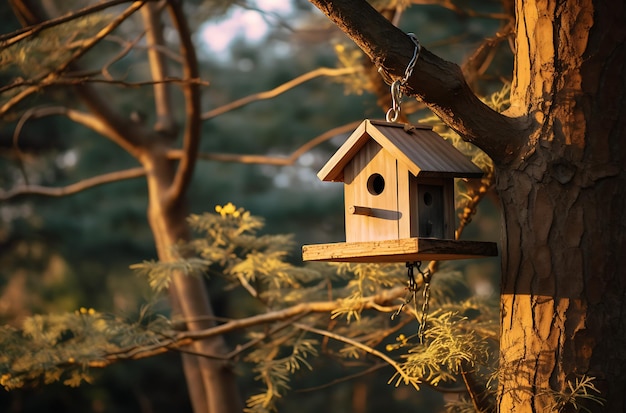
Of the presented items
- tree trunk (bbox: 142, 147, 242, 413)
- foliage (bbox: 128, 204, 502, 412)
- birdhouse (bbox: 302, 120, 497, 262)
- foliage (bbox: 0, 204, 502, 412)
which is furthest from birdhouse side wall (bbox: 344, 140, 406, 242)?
tree trunk (bbox: 142, 147, 242, 413)

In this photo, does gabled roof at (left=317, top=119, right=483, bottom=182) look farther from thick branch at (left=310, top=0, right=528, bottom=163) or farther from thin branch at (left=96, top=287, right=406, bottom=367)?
thin branch at (left=96, top=287, right=406, bottom=367)

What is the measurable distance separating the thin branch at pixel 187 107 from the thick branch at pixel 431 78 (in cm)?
165

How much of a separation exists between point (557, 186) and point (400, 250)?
42cm

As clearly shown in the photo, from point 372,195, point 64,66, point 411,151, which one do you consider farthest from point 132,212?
point 411,151

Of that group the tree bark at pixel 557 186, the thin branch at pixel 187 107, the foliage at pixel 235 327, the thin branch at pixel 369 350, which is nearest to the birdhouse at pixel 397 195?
the tree bark at pixel 557 186

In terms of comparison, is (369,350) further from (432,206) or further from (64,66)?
(64,66)

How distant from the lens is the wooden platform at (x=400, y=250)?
6.48 ft

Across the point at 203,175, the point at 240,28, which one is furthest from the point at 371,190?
the point at 240,28

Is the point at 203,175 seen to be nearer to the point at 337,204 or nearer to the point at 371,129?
the point at 337,204

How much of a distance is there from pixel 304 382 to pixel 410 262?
6435 mm

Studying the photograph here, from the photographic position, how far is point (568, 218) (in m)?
2.07

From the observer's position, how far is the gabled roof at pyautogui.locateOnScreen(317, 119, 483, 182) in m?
2.07

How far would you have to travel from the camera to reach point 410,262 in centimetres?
234

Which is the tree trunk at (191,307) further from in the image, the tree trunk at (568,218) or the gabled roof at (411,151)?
the tree trunk at (568,218)
